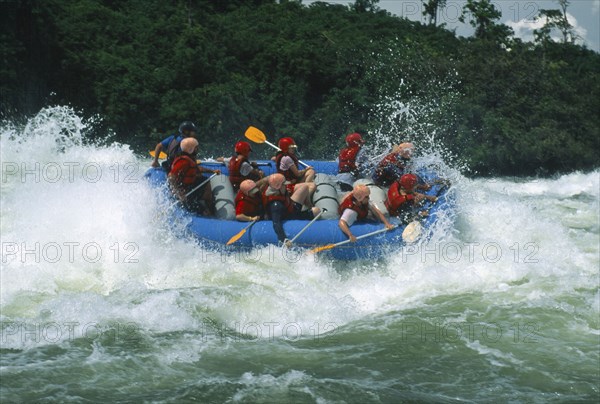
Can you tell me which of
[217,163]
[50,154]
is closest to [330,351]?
[217,163]

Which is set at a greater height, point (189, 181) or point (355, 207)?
point (189, 181)

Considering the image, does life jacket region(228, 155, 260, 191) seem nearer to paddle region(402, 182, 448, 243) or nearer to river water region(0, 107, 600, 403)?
river water region(0, 107, 600, 403)

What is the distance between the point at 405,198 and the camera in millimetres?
7652

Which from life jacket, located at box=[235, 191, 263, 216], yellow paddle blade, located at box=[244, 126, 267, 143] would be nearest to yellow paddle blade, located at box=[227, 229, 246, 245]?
life jacket, located at box=[235, 191, 263, 216]

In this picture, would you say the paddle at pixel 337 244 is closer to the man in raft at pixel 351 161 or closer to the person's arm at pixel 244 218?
the person's arm at pixel 244 218

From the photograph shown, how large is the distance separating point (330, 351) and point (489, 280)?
7.92 ft

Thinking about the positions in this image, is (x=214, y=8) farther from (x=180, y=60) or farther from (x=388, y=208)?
(x=388, y=208)

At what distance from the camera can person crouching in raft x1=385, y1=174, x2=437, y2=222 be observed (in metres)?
7.64

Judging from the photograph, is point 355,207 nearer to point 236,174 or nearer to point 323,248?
point 323,248

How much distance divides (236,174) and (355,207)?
1.43 meters

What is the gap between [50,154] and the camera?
12086 mm

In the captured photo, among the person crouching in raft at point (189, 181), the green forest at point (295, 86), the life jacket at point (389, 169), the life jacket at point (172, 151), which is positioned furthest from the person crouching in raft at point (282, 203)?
the green forest at point (295, 86)

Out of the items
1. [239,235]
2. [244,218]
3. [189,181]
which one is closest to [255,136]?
[189,181]

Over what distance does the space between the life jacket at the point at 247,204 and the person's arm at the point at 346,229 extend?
92 centimetres
